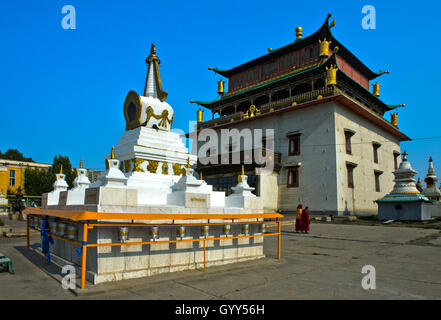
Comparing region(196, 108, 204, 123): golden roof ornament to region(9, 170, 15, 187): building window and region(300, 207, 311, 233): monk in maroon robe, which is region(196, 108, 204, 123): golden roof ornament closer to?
region(300, 207, 311, 233): monk in maroon robe

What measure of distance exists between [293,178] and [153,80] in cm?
1918

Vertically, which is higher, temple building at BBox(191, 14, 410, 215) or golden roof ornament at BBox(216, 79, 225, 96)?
golden roof ornament at BBox(216, 79, 225, 96)

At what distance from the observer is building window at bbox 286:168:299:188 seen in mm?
26250

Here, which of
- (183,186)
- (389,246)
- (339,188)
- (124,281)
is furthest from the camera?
(339,188)

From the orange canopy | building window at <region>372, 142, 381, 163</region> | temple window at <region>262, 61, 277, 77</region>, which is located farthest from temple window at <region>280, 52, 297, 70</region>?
the orange canopy

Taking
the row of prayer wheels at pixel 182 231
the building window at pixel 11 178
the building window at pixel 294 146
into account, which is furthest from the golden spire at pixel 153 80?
the building window at pixel 11 178

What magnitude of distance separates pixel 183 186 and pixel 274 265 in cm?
280

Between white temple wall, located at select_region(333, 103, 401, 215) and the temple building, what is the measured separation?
3.1 inches

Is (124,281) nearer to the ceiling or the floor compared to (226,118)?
nearer to the floor

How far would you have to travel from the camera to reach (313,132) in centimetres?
2606

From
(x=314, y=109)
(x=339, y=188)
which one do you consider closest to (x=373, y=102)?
(x=314, y=109)

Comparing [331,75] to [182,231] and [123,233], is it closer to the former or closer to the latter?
[182,231]
